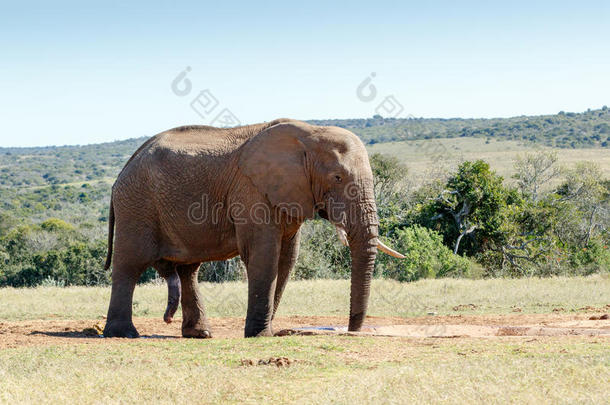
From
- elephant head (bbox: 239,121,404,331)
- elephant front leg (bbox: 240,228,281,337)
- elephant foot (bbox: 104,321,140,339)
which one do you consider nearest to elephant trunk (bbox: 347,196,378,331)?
elephant head (bbox: 239,121,404,331)

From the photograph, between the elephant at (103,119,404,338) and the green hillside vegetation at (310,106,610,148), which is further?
the green hillside vegetation at (310,106,610,148)

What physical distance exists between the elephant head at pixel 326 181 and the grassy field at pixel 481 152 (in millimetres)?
58189

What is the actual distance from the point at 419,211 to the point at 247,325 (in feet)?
54.9

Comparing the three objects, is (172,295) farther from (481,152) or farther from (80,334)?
(481,152)

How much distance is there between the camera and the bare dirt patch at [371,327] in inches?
440

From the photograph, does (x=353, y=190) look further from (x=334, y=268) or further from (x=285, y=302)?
(x=334, y=268)

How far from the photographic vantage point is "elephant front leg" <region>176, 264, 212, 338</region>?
1252 centimetres

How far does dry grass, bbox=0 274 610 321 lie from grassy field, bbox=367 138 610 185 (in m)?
49.3

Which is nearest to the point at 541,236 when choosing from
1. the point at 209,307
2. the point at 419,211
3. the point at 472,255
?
the point at 472,255

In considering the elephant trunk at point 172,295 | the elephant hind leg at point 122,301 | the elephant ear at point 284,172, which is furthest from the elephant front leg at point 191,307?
the elephant ear at point 284,172

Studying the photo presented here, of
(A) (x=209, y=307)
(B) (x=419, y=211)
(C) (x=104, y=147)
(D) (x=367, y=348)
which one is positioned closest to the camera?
(D) (x=367, y=348)

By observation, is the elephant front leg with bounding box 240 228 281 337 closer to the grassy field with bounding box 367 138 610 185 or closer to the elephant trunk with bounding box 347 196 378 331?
the elephant trunk with bounding box 347 196 378 331

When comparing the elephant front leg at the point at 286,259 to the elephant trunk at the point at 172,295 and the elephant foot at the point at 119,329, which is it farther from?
the elephant foot at the point at 119,329

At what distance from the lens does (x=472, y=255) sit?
85.5ft
